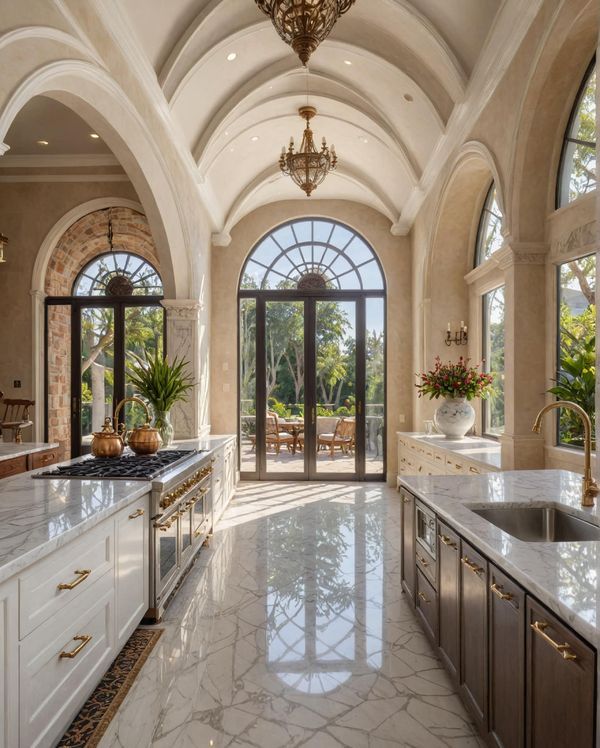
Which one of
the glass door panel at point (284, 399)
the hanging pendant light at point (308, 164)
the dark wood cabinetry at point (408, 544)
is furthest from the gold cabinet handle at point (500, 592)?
the glass door panel at point (284, 399)

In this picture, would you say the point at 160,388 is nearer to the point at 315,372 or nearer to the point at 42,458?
the point at 42,458

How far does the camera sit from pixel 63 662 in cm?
199

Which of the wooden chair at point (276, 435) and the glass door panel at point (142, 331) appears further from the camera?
the wooden chair at point (276, 435)

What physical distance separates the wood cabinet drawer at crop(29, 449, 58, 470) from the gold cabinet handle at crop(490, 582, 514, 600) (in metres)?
4.15

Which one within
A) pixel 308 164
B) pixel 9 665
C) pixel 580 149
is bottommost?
pixel 9 665

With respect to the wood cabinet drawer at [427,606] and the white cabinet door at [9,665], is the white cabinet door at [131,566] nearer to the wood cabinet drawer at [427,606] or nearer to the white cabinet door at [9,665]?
the white cabinet door at [9,665]

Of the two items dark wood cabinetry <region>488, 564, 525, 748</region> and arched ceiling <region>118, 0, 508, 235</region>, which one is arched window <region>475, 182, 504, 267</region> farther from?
dark wood cabinetry <region>488, 564, 525, 748</region>

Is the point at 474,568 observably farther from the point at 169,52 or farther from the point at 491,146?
the point at 169,52

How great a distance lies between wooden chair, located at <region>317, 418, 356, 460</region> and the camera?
26.2 feet

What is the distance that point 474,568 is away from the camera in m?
1.99

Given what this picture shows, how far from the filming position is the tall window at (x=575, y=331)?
3270 millimetres

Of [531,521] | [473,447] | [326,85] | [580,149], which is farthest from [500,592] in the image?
[326,85]

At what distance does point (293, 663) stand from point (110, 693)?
3.02ft

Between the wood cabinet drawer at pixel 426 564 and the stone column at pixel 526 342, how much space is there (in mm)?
1283
